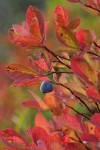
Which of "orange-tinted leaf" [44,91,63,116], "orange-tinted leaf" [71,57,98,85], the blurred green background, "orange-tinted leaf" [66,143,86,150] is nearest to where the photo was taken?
"orange-tinted leaf" [71,57,98,85]

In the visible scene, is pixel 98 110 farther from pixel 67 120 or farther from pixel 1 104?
pixel 1 104

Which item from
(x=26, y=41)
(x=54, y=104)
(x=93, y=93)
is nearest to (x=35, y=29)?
(x=26, y=41)

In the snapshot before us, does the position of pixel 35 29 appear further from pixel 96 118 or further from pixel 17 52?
pixel 17 52

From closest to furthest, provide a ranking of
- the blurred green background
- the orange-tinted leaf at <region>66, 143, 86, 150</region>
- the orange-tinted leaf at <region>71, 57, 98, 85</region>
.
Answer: the orange-tinted leaf at <region>71, 57, 98, 85</region>, the orange-tinted leaf at <region>66, 143, 86, 150</region>, the blurred green background

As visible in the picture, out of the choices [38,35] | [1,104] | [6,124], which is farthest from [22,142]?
[1,104]

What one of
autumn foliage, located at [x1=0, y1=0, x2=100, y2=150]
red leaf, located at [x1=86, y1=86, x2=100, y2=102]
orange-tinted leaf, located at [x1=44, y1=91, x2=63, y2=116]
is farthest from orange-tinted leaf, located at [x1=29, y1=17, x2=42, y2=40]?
orange-tinted leaf, located at [x1=44, y1=91, x2=63, y2=116]

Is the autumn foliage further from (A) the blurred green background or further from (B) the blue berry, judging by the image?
(A) the blurred green background
